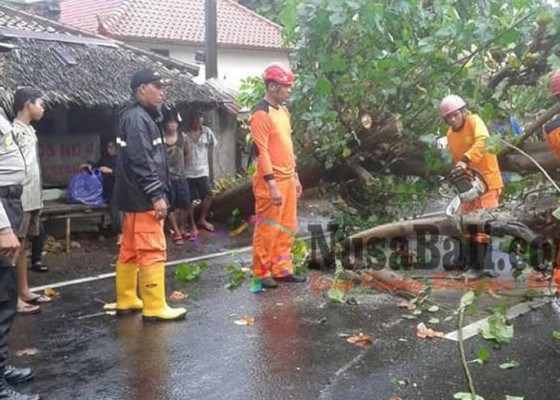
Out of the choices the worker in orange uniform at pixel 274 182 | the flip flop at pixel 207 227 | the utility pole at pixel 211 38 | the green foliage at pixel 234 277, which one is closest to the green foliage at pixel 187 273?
the green foliage at pixel 234 277

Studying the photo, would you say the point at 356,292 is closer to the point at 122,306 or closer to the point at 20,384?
the point at 122,306

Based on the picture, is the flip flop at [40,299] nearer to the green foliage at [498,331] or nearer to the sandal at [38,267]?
the sandal at [38,267]

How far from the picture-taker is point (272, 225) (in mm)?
6551

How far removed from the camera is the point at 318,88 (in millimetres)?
7699

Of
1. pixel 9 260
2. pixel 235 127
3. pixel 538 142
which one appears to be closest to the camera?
pixel 9 260

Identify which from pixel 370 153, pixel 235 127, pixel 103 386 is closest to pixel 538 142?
pixel 370 153

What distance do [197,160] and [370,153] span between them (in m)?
2.87

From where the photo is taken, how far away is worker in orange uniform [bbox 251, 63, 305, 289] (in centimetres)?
637

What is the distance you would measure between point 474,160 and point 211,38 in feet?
26.7

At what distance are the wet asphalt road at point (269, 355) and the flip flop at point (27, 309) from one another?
0.09 meters

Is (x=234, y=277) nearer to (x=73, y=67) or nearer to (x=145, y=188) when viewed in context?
(x=145, y=188)

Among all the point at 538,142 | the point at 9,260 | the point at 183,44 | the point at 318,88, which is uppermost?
the point at 183,44

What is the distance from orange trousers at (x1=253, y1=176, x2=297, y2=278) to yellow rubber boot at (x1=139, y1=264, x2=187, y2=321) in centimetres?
126

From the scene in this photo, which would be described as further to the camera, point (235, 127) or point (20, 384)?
point (235, 127)
